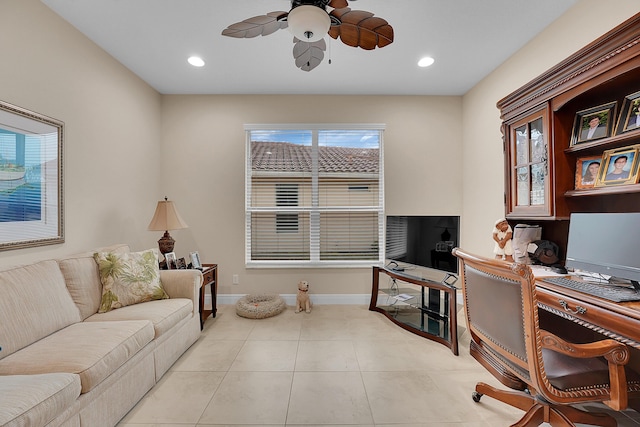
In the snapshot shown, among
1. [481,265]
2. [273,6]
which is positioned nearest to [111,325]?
[481,265]

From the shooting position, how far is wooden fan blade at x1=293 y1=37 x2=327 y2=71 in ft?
6.03

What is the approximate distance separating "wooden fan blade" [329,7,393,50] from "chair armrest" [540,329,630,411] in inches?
71.7

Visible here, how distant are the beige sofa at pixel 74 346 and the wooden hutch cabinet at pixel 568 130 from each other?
119 inches

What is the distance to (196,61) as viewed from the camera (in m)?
3.01

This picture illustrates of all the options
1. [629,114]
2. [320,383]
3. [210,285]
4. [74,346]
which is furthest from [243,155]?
[629,114]

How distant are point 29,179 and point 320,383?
104 inches

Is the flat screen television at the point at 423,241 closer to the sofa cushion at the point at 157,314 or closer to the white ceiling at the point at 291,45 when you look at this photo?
the white ceiling at the point at 291,45

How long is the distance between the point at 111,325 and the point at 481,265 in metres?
2.40

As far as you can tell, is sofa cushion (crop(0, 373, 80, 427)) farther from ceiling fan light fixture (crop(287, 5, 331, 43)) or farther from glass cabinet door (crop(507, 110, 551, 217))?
glass cabinet door (crop(507, 110, 551, 217))

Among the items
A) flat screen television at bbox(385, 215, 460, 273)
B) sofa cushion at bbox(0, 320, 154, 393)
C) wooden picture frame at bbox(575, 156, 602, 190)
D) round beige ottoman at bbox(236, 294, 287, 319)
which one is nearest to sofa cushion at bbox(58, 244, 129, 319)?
sofa cushion at bbox(0, 320, 154, 393)

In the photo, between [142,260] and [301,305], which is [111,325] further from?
[301,305]

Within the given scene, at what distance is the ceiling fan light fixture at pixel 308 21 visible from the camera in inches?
59.5

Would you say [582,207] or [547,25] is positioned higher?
[547,25]

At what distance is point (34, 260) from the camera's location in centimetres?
216
